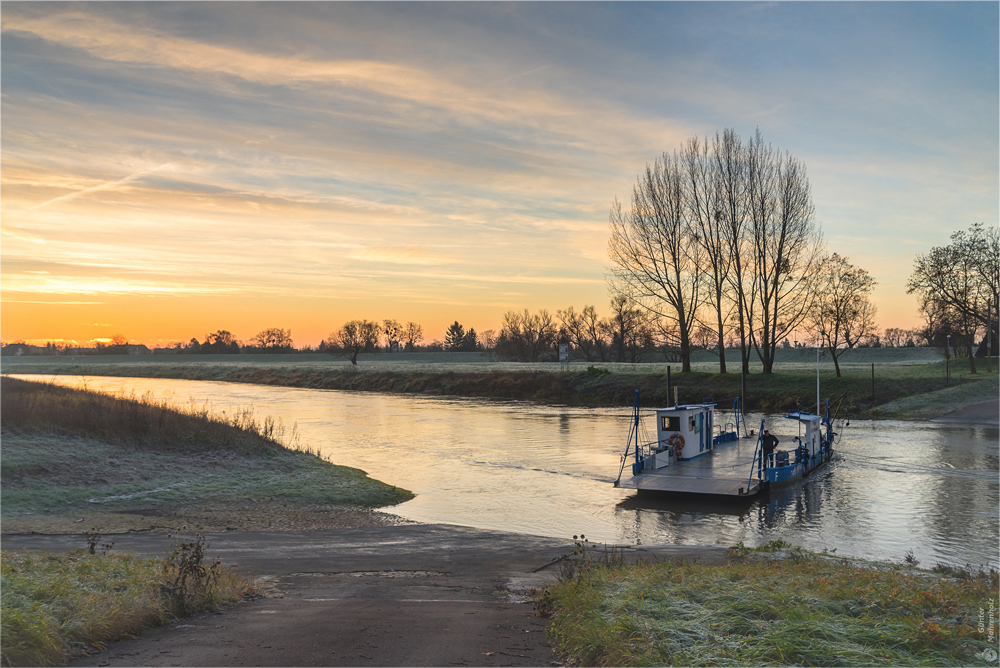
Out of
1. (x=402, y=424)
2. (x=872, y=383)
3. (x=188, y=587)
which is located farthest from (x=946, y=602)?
(x=872, y=383)

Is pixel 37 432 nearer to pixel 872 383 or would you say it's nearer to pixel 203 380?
pixel 872 383

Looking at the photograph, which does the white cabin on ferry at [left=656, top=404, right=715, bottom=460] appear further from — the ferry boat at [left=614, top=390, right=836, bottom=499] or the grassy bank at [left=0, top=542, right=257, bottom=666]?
the grassy bank at [left=0, top=542, right=257, bottom=666]

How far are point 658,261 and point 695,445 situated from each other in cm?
3622

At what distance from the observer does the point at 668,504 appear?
2414 centimetres

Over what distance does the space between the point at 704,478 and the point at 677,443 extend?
4106mm

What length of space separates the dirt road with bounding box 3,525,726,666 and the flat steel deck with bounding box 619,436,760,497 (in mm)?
7884

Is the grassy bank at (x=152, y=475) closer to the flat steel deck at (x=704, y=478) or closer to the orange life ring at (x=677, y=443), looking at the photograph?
the flat steel deck at (x=704, y=478)

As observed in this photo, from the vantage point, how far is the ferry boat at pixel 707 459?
24.5 metres

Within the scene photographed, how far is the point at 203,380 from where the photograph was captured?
113438mm

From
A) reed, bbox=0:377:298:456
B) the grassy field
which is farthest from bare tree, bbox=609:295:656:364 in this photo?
reed, bbox=0:377:298:456

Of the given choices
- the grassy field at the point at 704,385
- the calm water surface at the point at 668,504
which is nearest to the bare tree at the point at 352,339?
the grassy field at the point at 704,385

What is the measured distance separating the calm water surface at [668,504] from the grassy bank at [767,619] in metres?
8.44

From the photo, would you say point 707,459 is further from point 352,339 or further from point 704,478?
point 352,339

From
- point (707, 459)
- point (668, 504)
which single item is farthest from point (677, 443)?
point (668, 504)
